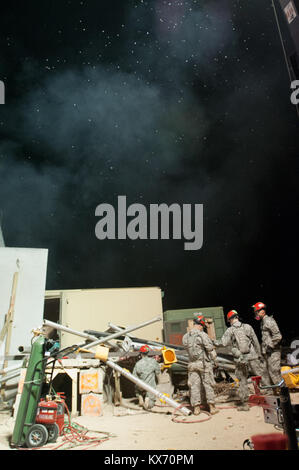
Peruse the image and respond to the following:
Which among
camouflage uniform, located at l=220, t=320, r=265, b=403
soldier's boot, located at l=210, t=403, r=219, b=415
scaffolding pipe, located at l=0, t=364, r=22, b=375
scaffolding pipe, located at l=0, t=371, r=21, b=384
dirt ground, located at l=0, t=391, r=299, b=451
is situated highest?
camouflage uniform, located at l=220, t=320, r=265, b=403

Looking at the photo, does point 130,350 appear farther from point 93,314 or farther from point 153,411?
point 93,314

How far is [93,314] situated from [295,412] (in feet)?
38.7

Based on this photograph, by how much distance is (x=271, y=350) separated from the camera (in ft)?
25.3

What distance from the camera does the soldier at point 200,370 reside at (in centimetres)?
687

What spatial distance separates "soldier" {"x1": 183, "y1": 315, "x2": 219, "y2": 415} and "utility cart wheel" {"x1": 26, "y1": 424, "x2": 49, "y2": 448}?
10.9 feet

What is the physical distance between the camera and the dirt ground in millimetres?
4625

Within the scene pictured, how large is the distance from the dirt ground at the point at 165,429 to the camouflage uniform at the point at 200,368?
15.7 inches

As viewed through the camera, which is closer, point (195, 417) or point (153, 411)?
point (195, 417)

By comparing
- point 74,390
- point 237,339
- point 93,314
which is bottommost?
point 74,390

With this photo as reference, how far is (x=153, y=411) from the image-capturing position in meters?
7.68

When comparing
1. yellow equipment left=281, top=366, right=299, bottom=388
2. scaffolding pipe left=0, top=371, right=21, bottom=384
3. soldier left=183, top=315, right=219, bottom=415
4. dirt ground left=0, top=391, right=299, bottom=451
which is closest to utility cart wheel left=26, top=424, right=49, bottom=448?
dirt ground left=0, top=391, right=299, bottom=451

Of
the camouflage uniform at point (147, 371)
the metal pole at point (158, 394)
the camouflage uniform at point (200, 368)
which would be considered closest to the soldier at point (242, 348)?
the camouflage uniform at point (200, 368)

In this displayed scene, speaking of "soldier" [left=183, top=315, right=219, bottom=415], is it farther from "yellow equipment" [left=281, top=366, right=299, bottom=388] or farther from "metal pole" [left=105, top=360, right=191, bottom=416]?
"yellow equipment" [left=281, top=366, right=299, bottom=388]
